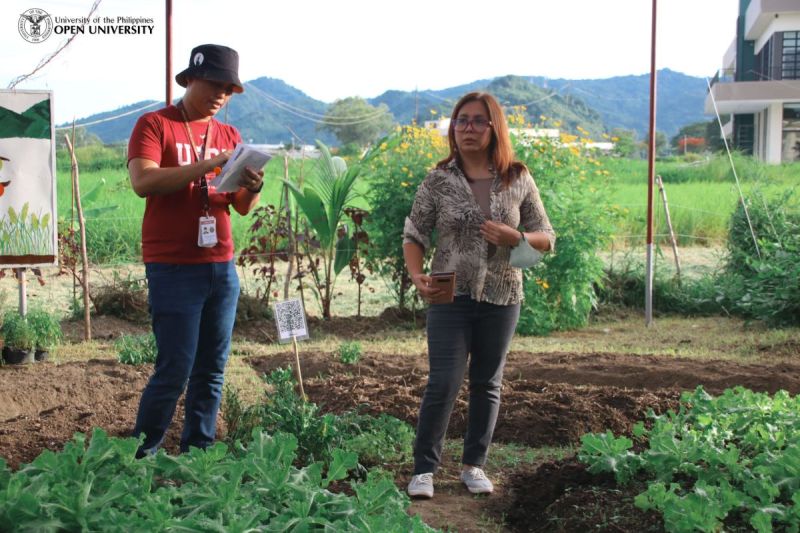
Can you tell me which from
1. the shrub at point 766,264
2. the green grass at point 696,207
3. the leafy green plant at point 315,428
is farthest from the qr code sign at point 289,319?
the green grass at point 696,207

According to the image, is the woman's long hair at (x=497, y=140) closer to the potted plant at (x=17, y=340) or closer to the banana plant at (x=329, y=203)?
the potted plant at (x=17, y=340)

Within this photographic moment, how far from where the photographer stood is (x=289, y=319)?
4.64 metres

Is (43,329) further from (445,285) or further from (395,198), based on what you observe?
(445,285)

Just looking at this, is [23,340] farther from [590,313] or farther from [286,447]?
[590,313]

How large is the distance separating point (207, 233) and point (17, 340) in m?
4.05

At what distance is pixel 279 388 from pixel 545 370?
2.87 m

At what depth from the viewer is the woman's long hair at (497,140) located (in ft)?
13.5

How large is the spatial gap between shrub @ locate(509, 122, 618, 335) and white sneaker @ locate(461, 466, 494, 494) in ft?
16.4

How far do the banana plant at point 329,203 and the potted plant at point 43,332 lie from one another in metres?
2.70

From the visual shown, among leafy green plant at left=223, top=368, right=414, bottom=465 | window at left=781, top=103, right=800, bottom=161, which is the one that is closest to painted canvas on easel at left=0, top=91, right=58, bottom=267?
leafy green plant at left=223, top=368, right=414, bottom=465

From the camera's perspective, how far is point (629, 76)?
169625 mm

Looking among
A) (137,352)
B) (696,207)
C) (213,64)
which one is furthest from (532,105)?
(213,64)

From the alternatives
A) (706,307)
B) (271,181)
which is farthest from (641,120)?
(706,307)

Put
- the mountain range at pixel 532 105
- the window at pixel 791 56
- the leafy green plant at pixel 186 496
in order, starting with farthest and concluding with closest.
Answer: the mountain range at pixel 532 105, the window at pixel 791 56, the leafy green plant at pixel 186 496
